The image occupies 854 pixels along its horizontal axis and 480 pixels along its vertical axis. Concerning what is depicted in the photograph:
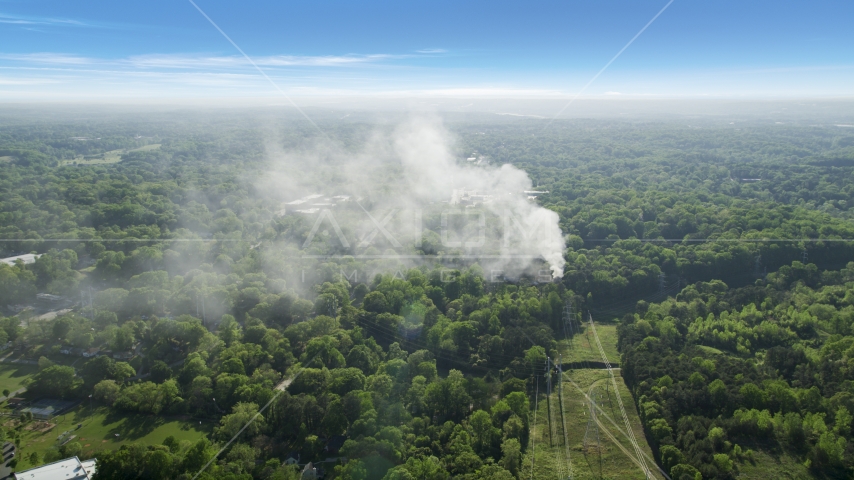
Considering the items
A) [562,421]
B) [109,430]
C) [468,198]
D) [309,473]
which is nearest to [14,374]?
[109,430]

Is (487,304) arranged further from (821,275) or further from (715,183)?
(715,183)

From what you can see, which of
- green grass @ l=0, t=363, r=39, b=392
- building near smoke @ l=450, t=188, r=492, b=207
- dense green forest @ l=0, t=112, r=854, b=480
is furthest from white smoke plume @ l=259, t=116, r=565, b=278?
green grass @ l=0, t=363, r=39, b=392

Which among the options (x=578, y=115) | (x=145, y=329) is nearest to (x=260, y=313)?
(x=145, y=329)

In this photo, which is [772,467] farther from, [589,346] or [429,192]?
[429,192]

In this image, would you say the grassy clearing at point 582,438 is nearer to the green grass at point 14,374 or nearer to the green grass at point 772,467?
the green grass at point 772,467

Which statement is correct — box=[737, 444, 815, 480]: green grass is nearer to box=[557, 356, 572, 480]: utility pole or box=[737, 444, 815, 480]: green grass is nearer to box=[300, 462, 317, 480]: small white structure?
box=[557, 356, 572, 480]: utility pole

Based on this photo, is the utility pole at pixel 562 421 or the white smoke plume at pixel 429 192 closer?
the utility pole at pixel 562 421

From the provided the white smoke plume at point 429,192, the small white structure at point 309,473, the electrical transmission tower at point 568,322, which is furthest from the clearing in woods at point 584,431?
the white smoke plume at point 429,192
